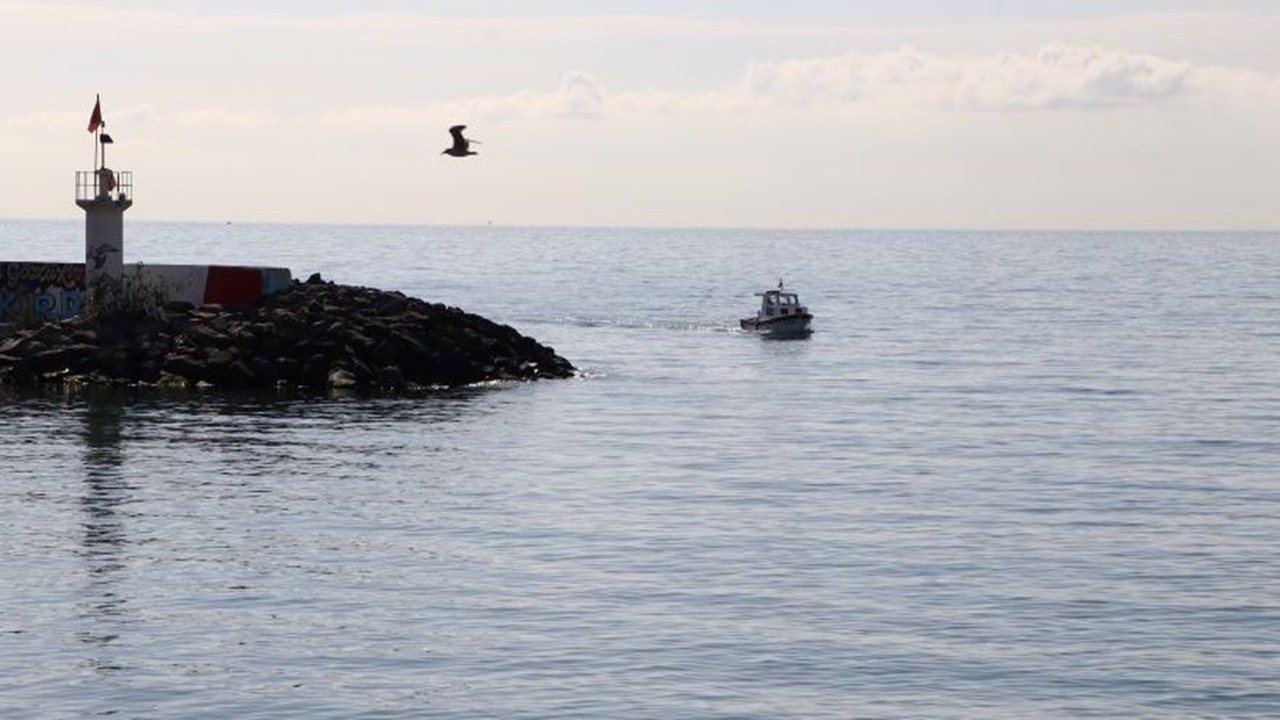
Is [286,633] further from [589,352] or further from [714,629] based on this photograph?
[589,352]

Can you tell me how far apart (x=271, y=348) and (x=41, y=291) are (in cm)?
1087

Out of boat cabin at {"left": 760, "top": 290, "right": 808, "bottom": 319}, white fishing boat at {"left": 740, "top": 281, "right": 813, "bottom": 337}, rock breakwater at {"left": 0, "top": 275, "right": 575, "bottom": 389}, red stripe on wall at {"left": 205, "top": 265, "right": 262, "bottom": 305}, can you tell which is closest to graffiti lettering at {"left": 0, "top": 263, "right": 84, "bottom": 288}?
rock breakwater at {"left": 0, "top": 275, "right": 575, "bottom": 389}

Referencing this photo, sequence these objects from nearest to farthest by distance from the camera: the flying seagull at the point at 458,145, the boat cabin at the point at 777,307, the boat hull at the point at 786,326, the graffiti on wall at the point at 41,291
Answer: the flying seagull at the point at 458,145 → the graffiti on wall at the point at 41,291 → the boat hull at the point at 786,326 → the boat cabin at the point at 777,307

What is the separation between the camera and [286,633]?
105 feet

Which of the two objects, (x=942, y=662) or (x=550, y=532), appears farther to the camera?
(x=550, y=532)

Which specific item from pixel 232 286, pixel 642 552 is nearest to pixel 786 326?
pixel 232 286

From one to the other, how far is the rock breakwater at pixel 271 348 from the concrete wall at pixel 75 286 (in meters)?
1.01

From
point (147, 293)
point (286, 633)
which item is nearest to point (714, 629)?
point (286, 633)

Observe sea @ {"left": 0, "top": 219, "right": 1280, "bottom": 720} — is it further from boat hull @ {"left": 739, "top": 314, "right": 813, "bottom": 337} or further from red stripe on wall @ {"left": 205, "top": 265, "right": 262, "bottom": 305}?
boat hull @ {"left": 739, "top": 314, "right": 813, "bottom": 337}

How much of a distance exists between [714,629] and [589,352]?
203ft

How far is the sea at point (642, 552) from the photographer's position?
2892 centimetres

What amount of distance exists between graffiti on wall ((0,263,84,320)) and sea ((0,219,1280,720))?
804cm

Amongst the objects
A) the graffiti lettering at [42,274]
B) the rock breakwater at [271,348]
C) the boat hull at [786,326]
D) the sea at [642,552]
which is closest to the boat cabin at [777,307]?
the boat hull at [786,326]

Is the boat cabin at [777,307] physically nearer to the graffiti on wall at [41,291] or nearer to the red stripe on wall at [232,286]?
the red stripe on wall at [232,286]
